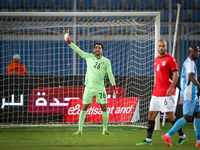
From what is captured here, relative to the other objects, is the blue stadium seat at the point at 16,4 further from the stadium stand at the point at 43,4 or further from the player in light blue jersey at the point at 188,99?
the player in light blue jersey at the point at 188,99

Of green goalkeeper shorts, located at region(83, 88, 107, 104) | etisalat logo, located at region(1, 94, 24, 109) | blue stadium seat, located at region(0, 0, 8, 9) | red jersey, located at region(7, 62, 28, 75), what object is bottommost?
etisalat logo, located at region(1, 94, 24, 109)

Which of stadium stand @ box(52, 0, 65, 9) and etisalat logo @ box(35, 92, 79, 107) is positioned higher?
stadium stand @ box(52, 0, 65, 9)

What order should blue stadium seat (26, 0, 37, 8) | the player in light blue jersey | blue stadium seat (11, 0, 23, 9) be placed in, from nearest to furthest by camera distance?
the player in light blue jersey → blue stadium seat (11, 0, 23, 9) → blue stadium seat (26, 0, 37, 8)

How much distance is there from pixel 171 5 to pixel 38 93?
8093 millimetres

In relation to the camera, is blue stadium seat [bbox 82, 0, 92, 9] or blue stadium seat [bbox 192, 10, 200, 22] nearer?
blue stadium seat [bbox 82, 0, 92, 9]

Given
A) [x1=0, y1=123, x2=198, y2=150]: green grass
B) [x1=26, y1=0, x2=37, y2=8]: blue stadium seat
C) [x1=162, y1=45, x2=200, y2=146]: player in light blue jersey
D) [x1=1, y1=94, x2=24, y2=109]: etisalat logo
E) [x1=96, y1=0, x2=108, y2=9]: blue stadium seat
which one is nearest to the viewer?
[x1=0, y1=123, x2=198, y2=150]: green grass

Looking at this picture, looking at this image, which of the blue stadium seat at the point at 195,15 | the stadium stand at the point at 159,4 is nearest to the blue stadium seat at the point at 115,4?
the stadium stand at the point at 159,4

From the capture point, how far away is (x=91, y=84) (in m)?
6.97

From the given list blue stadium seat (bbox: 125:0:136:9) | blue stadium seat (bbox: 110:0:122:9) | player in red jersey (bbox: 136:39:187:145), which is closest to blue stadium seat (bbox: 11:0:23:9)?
blue stadium seat (bbox: 110:0:122:9)

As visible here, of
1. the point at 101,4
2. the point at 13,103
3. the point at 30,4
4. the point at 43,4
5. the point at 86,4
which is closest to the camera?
the point at 13,103

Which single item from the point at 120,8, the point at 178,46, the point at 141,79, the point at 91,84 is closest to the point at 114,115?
the point at 141,79

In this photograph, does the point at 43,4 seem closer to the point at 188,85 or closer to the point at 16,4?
the point at 16,4

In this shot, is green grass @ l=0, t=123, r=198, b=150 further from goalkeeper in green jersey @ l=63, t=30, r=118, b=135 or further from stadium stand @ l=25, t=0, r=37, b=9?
stadium stand @ l=25, t=0, r=37, b=9

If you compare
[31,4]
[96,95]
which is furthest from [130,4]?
[96,95]
